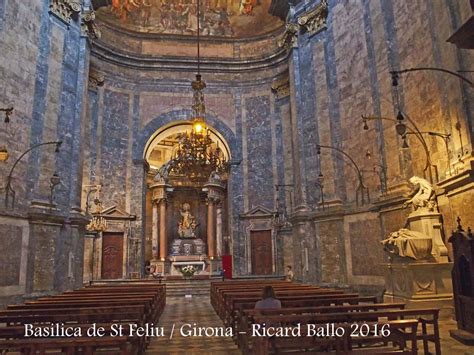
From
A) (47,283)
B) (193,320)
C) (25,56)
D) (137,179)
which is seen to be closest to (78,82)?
(25,56)

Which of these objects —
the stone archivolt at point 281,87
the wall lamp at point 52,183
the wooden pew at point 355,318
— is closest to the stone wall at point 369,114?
the stone archivolt at point 281,87

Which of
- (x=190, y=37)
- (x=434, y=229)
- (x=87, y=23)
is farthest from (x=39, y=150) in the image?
(x=190, y=37)

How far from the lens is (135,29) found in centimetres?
2150

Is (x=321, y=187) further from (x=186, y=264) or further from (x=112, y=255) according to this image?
(x=112, y=255)

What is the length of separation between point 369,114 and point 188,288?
970 cm

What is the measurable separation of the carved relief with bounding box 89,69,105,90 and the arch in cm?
297

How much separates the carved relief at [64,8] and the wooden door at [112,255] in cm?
933

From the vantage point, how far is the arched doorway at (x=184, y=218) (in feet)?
69.9

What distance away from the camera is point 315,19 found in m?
15.8

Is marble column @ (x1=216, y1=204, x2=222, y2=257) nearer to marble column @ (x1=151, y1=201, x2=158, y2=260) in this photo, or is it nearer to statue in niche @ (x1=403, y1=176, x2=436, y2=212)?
marble column @ (x1=151, y1=201, x2=158, y2=260)

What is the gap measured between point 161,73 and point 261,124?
19.5 ft

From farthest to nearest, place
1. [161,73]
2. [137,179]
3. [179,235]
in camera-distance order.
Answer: [179,235], [161,73], [137,179]

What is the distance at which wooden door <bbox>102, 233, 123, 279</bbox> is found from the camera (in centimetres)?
1833

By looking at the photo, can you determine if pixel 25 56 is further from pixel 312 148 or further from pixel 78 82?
pixel 312 148
